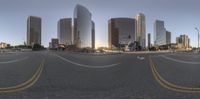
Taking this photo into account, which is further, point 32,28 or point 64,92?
point 32,28

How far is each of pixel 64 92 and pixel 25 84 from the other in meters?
4.22

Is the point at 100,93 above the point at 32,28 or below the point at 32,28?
below

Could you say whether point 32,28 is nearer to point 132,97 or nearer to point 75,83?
point 75,83

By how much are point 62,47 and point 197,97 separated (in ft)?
358

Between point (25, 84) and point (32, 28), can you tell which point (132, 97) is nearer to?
point (25, 84)

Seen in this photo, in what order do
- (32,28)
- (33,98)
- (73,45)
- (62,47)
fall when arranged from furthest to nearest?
(73,45)
(62,47)
(32,28)
(33,98)

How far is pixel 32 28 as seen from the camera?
224 ft

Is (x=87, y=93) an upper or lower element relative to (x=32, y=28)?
lower

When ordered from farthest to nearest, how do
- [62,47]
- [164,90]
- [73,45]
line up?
1. [73,45]
2. [62,47]
3. [164,90]

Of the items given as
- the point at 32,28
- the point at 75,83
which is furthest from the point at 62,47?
the point at 75,83

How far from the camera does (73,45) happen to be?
135875 millimetres

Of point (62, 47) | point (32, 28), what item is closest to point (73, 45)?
point (62, 47)

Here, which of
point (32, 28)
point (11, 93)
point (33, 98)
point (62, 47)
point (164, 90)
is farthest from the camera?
point (62, 47)

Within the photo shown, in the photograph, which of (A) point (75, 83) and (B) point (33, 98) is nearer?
(B) point (33, 98)
